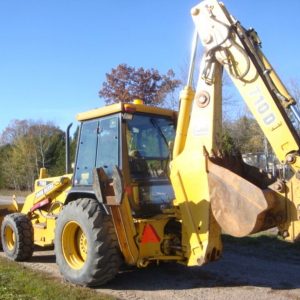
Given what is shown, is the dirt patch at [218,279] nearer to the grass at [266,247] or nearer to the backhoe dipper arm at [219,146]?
the grass at [266,247]

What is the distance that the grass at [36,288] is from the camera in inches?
247

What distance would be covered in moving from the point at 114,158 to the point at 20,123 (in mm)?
48994

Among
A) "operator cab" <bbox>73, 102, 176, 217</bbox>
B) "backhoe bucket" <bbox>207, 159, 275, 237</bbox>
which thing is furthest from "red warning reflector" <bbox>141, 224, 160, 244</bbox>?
"backhoe bucket" <bbox>207, 159, 275, 237</bbox>

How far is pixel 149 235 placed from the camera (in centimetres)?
669

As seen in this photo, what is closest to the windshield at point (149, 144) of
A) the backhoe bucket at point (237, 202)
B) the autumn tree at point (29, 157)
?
the backhoe bucket at point (237, 202)

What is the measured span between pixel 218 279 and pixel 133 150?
232cm

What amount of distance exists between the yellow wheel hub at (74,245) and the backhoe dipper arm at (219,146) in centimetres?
166

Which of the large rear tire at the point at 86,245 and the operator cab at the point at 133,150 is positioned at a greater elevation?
the operator cab at the point at 133,150

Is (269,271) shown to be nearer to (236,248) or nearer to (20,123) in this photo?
(236,248)

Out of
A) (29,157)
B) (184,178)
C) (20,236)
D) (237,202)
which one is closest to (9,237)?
(20,236)

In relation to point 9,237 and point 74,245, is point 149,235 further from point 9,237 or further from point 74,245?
point 9,237

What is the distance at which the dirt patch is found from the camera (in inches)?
259

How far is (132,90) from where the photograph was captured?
81.0 feet

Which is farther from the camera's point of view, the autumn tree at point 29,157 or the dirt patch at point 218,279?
the autumn tree at point 29,157
